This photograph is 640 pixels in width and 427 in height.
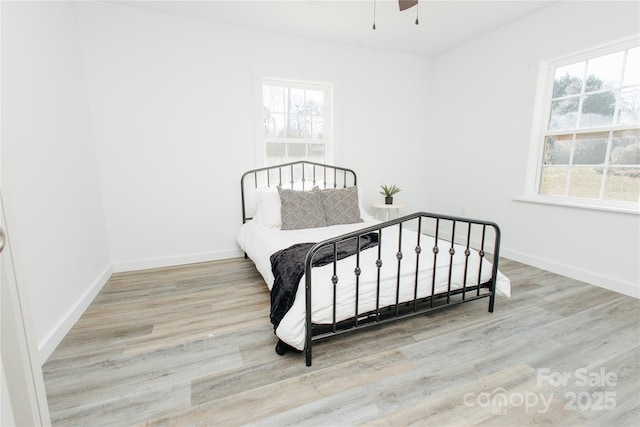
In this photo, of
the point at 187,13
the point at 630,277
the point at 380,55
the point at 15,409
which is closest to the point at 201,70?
the point at 187,13

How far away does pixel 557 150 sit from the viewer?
3.04 m

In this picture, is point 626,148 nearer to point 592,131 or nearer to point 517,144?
point 592,131

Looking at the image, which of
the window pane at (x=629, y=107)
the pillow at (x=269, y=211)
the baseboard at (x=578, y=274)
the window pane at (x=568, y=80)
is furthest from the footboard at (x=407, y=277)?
the window pane at (x=568, y=80)

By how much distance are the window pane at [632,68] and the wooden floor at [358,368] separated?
1.82 metres

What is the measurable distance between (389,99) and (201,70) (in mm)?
2371

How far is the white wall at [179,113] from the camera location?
2.85 m

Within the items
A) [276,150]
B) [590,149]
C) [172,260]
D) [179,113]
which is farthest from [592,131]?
[172,260]

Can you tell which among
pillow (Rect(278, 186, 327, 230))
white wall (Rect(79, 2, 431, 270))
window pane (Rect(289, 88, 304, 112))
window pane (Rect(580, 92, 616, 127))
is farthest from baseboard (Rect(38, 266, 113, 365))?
window pane (Rect(580, 92, 616, 127))

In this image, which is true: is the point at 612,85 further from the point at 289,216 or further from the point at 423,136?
the point at 289,216

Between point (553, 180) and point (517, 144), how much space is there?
1.71 feet

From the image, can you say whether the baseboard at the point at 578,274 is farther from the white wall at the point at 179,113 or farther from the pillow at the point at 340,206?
the white wall at the point at 179,113

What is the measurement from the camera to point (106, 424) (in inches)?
51.9

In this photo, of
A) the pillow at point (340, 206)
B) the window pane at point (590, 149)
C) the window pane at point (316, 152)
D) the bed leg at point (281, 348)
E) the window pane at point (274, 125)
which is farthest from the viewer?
the window pane at point (316, 152)

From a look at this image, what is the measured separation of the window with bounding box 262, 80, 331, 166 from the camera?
3498 mm
